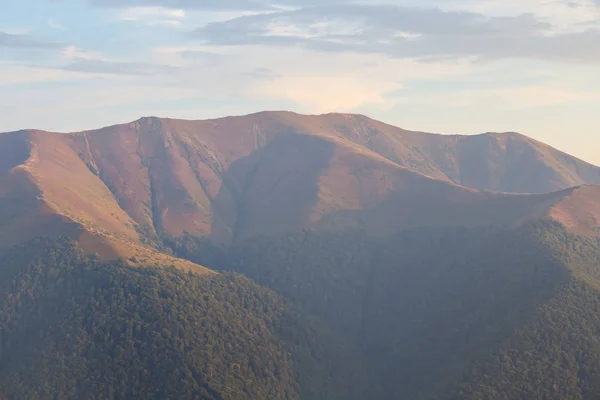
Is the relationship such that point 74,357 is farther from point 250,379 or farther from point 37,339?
point 250,379

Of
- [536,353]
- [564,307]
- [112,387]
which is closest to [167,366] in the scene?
[112,387]

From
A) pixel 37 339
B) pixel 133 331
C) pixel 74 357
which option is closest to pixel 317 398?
pixel 133 331

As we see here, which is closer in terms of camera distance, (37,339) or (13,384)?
(13,384)

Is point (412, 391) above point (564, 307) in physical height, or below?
below

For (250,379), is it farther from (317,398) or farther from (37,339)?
(37,339)

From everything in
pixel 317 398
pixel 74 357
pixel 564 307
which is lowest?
pixel 317 398

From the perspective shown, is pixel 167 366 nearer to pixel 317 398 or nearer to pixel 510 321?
pixel 317 398

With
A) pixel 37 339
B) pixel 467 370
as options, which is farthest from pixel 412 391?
pixel 37 339

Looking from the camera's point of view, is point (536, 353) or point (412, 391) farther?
point (412, 391)

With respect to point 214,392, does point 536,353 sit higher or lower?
higher
